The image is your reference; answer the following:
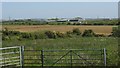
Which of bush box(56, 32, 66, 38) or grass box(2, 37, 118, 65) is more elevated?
grass box(2, 37, 118, 65)

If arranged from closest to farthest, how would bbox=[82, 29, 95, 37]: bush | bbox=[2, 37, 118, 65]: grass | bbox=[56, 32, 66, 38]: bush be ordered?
bbox=[2, 37, 118, 65]: grass
bbox=[56, 32, 66, 38]: bush
bbox=[82, 29, 95, 37]: bush

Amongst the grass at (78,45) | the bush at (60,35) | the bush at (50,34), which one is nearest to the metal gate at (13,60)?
the grass at (78,45)

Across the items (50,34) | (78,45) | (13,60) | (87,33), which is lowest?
(87,33)

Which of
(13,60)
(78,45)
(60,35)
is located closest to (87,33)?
(60,35)

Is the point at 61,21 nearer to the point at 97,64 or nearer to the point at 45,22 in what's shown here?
the point at 45,22

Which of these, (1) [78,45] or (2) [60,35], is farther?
(2) [60,35]

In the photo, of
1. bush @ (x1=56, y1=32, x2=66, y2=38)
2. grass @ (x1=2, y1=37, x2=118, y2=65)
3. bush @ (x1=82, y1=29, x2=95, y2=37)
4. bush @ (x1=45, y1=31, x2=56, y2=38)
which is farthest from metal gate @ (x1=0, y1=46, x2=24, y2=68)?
bush @ (x1=82, y1=29, x2=95, y2=37)

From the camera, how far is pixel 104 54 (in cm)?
1024

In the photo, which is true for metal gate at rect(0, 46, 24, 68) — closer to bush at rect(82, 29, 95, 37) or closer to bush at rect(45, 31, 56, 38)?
bush at rect(45, 31, 56, 38)

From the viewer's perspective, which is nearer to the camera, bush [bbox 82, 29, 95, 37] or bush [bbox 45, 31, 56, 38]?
bush [bbox 45, 31, 56, 38]

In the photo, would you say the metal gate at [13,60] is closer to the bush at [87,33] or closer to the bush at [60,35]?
the bush at [60,35]

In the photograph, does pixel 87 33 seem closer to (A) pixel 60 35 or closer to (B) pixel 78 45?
(A) pixel 60 35

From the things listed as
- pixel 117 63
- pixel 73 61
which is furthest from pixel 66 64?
pixel 117 63

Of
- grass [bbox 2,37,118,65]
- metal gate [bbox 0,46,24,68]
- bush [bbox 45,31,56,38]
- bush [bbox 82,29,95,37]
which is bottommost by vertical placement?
bush [bbox 82,29,95,37]
